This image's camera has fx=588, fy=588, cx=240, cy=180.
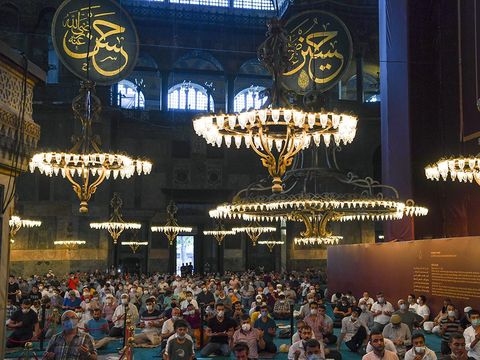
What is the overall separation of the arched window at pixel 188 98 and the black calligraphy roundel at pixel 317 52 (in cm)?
1499

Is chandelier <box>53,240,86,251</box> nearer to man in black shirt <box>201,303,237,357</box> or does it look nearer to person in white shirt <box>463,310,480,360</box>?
man in black shirt <box>201,303,237,357</box>

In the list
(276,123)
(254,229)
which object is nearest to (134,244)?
(254,229)

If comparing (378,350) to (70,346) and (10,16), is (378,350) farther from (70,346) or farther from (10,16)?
(10,16)

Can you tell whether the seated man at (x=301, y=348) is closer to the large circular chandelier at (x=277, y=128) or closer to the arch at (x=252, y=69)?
the large circular chandelier at (x=277, y=128)

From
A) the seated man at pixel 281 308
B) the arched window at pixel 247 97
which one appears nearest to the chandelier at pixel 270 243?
the arched window at pixel 247 97

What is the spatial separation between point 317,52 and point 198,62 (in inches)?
622

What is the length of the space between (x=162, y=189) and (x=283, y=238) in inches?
203

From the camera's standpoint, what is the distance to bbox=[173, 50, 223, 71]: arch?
23995 millimetres

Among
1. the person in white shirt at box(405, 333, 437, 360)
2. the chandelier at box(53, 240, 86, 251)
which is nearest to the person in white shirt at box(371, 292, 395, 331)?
the person in white shirt at box(405, 333, 437, 360)

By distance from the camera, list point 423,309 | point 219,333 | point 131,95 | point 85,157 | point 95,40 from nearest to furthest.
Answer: point 85,157 < point 219,333 < point 95,40 < point 423,309 < point 131,95

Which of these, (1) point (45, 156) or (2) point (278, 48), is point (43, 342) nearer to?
(1) point (45, 156)

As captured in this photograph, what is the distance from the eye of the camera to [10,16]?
2173 cm

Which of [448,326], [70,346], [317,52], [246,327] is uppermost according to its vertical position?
[317,52]

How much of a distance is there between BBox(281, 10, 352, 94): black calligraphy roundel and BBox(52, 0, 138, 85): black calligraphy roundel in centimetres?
278
